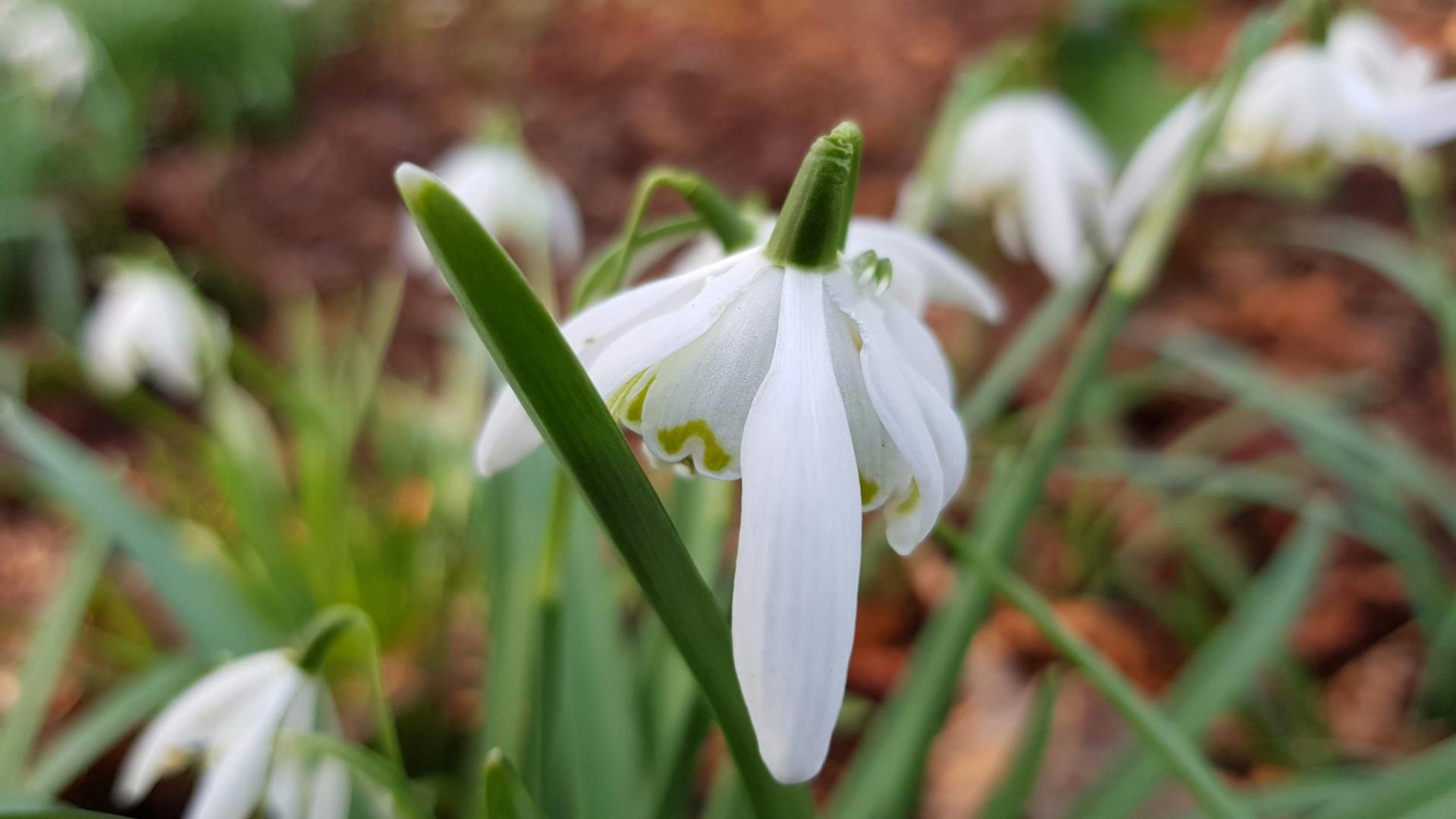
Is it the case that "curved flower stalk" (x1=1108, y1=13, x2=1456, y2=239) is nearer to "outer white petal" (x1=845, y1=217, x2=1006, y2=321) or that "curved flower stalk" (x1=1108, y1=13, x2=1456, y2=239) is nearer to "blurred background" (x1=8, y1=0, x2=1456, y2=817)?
"outer white petal" (x1=845, y1=217, x2=1006, y2=321)

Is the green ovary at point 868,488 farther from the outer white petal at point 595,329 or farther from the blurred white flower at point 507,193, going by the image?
the blurred white flower at point 507,193

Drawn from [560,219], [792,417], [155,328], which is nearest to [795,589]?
[792,417]

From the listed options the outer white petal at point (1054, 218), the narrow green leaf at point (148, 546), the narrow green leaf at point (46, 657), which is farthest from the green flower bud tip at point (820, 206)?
the narrow green leaf at point (46, 657)

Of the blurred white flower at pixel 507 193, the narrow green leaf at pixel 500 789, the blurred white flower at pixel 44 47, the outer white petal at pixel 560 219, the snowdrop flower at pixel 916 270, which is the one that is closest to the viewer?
the narrow green leaf at pixel 500 789

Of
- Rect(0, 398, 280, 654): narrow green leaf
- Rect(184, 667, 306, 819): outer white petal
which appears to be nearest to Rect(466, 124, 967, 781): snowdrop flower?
Rect(184, 667, 306, 819): outer white petal

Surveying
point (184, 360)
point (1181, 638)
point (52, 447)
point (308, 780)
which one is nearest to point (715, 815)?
point (308, 780)

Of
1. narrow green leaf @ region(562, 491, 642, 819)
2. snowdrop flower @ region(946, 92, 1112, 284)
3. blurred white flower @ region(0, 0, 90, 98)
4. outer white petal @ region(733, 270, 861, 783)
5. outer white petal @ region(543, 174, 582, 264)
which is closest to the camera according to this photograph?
outer white petal @ region(733, 270, 861, 783)
